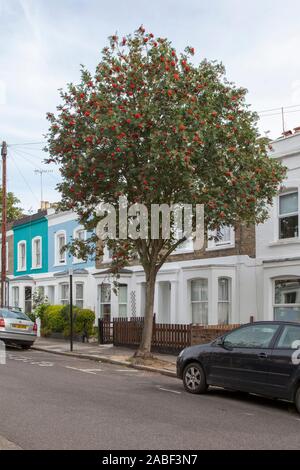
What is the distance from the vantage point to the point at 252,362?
10445 millimetres

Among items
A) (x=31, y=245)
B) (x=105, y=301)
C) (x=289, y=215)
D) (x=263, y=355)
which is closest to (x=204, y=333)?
(x=289, y=215)

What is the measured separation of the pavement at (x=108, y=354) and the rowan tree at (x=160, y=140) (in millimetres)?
2928

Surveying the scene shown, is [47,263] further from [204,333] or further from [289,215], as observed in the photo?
[289,215]

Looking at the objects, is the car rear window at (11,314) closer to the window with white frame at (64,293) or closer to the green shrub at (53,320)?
the green shrub at (53,320)

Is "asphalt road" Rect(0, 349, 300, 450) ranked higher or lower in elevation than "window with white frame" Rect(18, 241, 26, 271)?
lower

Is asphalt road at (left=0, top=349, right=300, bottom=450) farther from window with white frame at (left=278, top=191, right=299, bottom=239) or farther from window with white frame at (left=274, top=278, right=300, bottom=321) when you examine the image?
window with white frame at (left=278, top=191, right=299, bottom=239)

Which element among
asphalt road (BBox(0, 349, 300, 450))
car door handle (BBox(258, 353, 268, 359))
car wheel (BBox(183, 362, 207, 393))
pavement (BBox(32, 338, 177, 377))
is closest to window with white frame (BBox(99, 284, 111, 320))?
pavement (BBox(32, 338, 177, 377))

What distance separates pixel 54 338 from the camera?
27703mm

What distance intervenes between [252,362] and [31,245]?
82.9 feet

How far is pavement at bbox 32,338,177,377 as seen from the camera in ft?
52.6

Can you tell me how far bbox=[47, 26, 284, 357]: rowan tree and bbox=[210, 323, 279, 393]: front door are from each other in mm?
4196

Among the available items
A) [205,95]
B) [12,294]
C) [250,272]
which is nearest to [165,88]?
[205,95]

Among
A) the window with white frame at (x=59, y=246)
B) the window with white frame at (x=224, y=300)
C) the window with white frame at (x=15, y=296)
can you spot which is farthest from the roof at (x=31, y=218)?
the window with white frame at (x=224, y=300)

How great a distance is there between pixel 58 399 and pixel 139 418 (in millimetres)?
2128
